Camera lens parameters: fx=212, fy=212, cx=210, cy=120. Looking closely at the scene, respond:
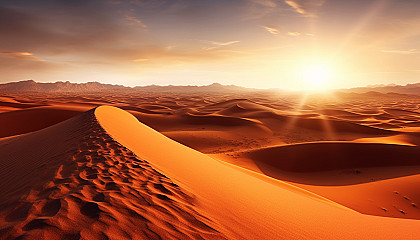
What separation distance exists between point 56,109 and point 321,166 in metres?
24.7

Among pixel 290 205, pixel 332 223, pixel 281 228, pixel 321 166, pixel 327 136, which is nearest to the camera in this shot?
A: pixel 281 228

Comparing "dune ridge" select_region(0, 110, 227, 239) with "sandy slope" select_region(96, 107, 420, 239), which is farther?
"sandy slope" select_region(96, 107, 420, 239)

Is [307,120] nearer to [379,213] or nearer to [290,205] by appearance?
[379,213]

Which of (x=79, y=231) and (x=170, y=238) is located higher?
(x=79, y=231)

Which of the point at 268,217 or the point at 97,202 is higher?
the point at 97,202

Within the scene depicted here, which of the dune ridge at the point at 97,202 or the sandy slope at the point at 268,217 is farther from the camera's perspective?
the sandy slope at the point at 268,217

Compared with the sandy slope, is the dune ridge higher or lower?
higher

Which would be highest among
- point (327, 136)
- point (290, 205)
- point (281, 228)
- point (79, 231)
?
point (79, 231)

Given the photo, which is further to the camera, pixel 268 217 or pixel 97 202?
pixel 268 217

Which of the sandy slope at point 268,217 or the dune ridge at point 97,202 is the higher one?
the dune ridge at point 97,202

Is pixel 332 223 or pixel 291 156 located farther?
pixel 291 156

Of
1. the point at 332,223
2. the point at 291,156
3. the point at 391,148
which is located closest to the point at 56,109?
the point at 291,156

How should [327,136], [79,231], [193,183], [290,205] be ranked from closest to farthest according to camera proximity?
1. [79,231]
2. [193,183]
3. [290,205]
4. [327,136]

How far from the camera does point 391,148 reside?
1119cm
